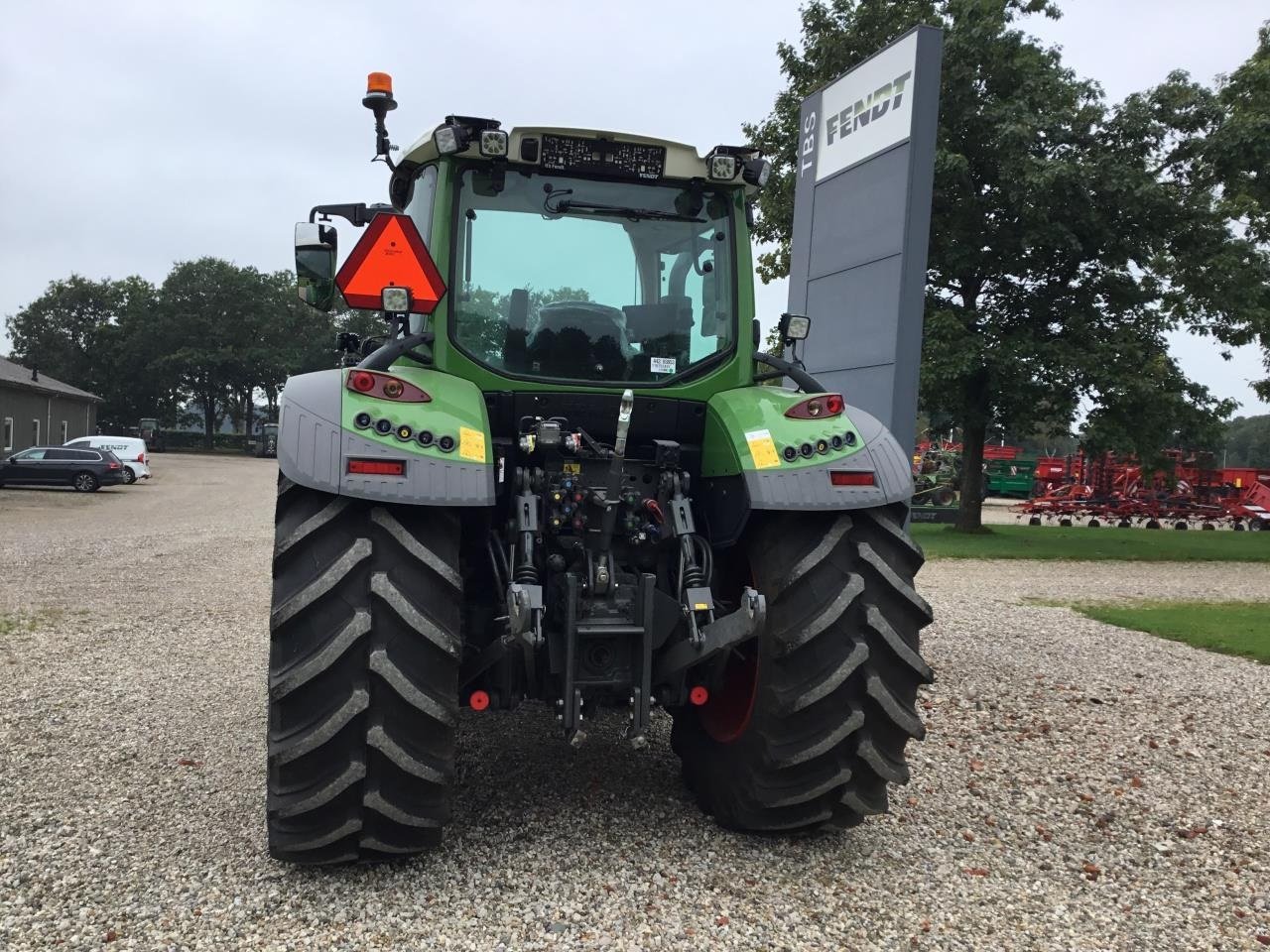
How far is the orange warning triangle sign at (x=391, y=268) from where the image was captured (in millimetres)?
3844

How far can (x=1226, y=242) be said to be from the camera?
54.5ft

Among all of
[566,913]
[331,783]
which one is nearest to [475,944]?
[566,913]

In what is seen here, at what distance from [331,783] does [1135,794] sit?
3.77 m

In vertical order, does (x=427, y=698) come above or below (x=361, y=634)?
below

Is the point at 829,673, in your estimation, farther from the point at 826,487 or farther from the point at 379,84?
the point at 379,84

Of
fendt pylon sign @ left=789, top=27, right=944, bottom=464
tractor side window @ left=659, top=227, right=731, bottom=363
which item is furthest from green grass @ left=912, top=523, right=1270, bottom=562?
tractor side window @ left=659, top=227, right=731, bottom=363

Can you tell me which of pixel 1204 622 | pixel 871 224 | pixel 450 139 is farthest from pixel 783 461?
pixel 1204 622

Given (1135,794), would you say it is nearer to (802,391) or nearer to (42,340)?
(802,391)

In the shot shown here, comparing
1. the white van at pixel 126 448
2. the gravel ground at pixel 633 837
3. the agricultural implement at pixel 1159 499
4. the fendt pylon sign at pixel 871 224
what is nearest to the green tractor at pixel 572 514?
the gravel ground at pixel 633 837

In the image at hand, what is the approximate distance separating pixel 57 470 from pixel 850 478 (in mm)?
30409

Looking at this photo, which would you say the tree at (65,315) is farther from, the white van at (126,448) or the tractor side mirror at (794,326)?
the tractor side mirror at (794,326)

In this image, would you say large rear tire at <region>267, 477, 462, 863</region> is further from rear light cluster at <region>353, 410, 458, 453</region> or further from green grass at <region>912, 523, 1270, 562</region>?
green grass at <region>912, 523, 1270, 562</region>

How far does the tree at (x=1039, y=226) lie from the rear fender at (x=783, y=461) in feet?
43.0

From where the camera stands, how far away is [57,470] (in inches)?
1130
